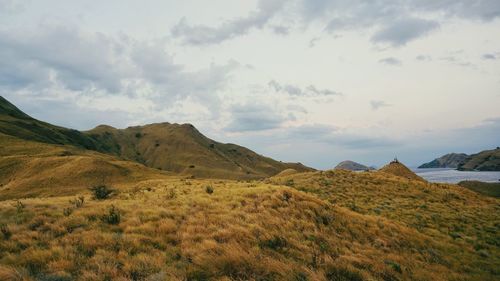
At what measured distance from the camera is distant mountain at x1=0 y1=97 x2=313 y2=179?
11900cm

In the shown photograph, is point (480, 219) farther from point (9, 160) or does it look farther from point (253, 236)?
point (9, 160)

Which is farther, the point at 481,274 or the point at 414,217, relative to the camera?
the point at 414,217

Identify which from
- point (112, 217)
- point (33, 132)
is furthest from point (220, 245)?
point (33, 132)

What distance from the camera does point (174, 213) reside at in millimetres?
14547

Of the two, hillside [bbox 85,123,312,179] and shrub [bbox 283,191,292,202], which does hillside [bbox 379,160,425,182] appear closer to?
shrub [bbox 283,191,292,202]

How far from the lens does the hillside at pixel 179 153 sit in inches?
5340

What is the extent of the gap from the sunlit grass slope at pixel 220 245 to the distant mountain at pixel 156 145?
100355 millimetres

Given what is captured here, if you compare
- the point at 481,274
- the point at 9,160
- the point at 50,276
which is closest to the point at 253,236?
the point at 50,276

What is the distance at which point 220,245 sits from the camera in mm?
10797

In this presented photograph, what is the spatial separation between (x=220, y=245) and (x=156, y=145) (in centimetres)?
16496

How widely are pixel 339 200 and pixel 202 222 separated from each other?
2034cm

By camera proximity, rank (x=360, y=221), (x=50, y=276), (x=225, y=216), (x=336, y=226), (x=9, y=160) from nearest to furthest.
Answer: (x=50, y=276)
(x=225, y=216)
(x=336, y=226)
(x=360, y=221)
(x=9, y=160)

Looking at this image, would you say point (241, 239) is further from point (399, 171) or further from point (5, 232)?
point (399, 171)

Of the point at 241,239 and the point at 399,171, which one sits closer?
the point at 241,239
